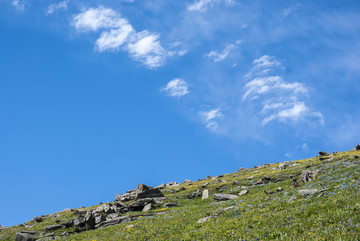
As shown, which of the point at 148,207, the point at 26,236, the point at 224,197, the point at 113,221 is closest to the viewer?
the point at 26,236

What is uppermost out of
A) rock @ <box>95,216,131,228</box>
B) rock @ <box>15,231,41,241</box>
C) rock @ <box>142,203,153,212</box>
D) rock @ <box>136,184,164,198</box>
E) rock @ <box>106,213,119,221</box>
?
rock @ <box>136,184,164,198</box>

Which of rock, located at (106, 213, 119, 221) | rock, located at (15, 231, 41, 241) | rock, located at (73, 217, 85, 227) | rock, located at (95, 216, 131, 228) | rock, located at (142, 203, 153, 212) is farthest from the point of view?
rock, located at (142, 203, 153, 212)

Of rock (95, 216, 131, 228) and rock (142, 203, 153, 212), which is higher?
rock (142, 203, 153, 212)

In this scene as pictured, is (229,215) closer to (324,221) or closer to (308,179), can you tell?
(324,221)

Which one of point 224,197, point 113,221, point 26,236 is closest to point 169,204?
point 224,197

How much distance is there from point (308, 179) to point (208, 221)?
25.2 metres

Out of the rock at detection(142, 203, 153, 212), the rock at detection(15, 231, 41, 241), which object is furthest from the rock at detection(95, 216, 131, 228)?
the rock at detection(15, 231, 41, 241)

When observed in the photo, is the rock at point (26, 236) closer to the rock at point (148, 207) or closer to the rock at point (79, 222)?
the rock at point (79, 222)

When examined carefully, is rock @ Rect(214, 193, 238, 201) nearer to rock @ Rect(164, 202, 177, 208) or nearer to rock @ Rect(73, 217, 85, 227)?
rock @ Rect(164, 202, 177, 208)

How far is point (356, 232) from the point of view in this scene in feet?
37.7

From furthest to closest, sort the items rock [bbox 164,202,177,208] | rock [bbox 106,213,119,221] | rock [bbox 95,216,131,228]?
rock [bbox 164,202,177,208] < rock [bbox 106,213,119,221] < rock [bbox 95,216,131,228]

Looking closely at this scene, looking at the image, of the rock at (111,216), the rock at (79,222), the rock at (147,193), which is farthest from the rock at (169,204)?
the rock at (79,222)

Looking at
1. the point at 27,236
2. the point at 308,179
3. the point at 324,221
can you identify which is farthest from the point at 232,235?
the point at 27,236

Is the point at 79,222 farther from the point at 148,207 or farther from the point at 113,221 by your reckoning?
the point at 148,207
